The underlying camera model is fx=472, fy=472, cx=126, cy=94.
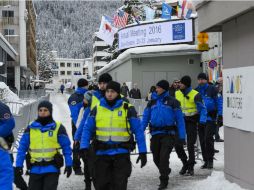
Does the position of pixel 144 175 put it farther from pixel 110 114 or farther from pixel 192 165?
pixel 110 114

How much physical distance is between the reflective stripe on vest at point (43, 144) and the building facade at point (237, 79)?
2.85 meters

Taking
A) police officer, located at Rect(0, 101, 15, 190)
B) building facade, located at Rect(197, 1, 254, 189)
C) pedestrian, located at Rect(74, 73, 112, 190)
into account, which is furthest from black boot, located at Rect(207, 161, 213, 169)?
police officer, located at Rect(0, 101, 15, 190)

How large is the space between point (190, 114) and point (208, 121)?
0.52 metres

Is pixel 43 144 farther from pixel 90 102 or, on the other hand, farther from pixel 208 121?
pixel 208 121

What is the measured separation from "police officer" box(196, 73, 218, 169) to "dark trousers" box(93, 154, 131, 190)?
13.4 feet

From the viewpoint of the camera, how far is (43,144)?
5.91m

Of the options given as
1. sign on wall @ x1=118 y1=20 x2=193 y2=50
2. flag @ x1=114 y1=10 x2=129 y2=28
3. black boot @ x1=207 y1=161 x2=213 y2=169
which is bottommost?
black boot @ x1=207 y1=161 x2=213 y2=169

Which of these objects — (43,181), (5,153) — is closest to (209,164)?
(43,181)

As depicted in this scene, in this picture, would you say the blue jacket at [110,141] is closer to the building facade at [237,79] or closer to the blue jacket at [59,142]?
the blue jacket at [59,142]

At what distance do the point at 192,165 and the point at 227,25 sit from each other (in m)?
2.96

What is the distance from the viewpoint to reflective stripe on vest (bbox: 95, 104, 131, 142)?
19.5ft

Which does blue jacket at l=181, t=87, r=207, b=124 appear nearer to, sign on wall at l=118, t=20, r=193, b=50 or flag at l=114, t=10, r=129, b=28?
sign on wall at l=118, t=20, r=193, b=50

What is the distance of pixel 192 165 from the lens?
9352 millimetres

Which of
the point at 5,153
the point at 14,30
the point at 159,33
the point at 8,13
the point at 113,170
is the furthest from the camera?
the point at 8,13
